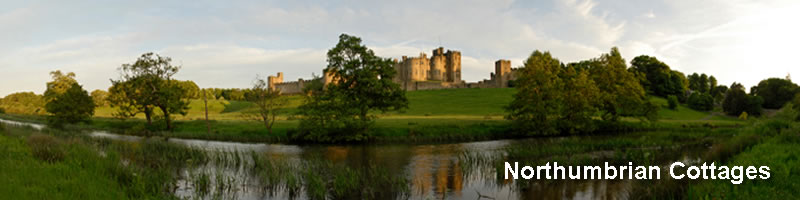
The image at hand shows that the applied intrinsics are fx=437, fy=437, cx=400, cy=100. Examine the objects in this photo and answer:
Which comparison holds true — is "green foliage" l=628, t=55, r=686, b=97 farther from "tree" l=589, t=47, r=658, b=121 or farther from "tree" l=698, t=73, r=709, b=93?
"tree" l=589, t=47, r=658, b=121

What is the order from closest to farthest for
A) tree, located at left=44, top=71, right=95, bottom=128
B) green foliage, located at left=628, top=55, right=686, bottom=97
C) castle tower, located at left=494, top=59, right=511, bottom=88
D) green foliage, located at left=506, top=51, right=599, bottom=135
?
green foliage, located at left=506, top=51, right=599, bottom=135
tree, located at left=44, top=71, right=95, bottom=128
green foliage, located at left=628, top=55, right=686, bottom=97
castle tower, located at left=494, top=59, right=511, bottom=88

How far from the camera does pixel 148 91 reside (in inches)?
1607

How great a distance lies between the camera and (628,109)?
39.9 metres

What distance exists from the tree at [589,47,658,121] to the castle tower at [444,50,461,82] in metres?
90.8

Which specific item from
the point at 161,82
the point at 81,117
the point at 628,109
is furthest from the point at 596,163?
the point at 81,117

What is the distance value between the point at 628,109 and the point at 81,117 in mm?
53543

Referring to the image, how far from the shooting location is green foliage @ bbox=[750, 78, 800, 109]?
232 feet

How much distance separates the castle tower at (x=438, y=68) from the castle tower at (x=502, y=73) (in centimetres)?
2395

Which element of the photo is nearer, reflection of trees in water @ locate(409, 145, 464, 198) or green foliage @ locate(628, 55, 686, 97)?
reflection of trees in water @ locate(409, 145, 464, 198)

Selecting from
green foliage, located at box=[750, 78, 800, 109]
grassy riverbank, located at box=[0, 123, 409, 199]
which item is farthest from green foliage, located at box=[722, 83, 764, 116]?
grassy riverbank, located at box=[0, 123, 409, 199]

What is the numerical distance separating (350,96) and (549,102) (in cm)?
1560

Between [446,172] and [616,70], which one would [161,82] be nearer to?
[446,172]

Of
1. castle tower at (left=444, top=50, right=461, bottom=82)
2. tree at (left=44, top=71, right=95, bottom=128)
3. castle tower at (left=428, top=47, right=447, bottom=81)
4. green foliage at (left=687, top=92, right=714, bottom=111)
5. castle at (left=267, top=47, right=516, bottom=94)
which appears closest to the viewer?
tree at (left=44, top=71, right=95, bottom=128)

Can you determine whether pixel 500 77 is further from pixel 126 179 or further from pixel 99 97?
pixel 126 179
